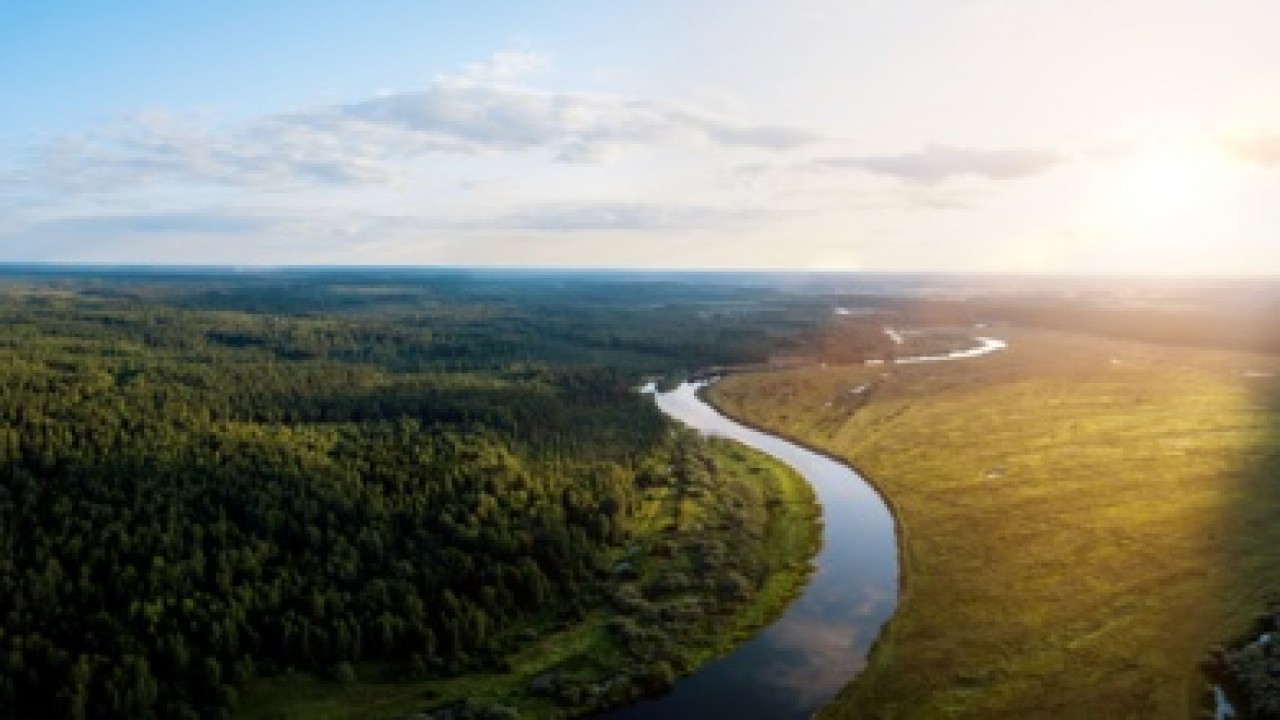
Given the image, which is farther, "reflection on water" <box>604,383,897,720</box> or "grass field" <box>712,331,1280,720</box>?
"grass field" <box>712,331,1280,720</box>

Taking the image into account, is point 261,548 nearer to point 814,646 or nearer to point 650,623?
point 650,623

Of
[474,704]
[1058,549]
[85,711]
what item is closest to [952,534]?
[1058,549]

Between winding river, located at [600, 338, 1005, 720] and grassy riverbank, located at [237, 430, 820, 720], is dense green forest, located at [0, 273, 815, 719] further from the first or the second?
winding river, located at [600, 338, 1005, 720]

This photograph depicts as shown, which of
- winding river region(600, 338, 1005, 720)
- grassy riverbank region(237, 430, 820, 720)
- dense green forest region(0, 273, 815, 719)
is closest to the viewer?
winding river region(600, 338, 1005, 720)

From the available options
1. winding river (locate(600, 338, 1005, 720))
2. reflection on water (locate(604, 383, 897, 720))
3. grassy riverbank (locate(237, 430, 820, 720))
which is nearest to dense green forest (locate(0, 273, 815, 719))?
grassy riverbank (locate(237, 430, 820, 720))

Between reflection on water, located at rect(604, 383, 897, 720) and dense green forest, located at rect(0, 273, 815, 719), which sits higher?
dense green forest, located at rect(0, 273, 815, 719)

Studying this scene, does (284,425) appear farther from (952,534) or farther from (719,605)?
(952,534)

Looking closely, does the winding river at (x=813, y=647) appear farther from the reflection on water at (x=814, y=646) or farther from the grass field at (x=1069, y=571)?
the grass field at (x=1069, y=571)
